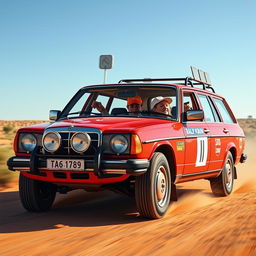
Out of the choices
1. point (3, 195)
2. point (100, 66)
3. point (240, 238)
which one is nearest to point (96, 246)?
point (240, 238)

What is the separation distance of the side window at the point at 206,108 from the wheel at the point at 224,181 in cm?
85

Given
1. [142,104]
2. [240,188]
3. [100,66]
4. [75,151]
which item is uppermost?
[100,66]

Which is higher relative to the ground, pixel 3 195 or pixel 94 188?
pixel 94 188

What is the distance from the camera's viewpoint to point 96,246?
143 inches

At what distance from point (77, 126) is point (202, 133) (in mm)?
2225

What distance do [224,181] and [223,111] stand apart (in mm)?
1335

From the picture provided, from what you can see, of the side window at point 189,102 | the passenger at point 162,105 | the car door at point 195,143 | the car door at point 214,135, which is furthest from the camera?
the car door at point 214,135

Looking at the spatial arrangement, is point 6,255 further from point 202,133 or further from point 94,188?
point 202,133

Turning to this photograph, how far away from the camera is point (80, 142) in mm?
4797

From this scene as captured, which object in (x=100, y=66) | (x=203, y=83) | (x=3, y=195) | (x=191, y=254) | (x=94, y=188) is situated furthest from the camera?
(x=100, y=66)

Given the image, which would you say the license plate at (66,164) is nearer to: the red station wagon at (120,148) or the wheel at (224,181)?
the red station wagon at (120,148)

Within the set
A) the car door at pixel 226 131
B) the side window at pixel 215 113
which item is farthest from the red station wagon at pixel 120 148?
the side window at pixel 215 113

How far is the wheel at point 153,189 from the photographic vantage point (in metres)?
4.79

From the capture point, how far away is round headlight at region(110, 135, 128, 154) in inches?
185
